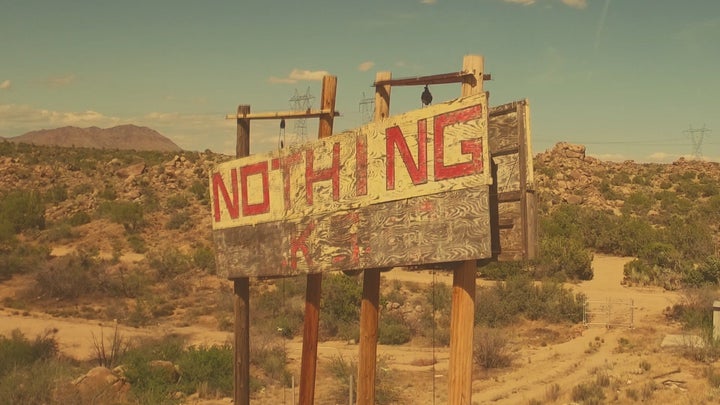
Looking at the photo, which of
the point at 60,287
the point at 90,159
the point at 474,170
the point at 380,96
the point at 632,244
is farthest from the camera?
the point at 90,159

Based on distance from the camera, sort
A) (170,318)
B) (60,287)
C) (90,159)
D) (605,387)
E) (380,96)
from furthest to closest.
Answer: (90,159)
(60,287)
(170,318)
(605,387)
(380,96)

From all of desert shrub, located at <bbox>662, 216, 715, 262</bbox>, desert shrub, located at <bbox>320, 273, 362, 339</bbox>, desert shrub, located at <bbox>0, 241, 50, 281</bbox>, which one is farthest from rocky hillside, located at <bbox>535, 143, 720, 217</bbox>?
desert shrub, located at <bbox>0, 241, 50, 281</bbox>

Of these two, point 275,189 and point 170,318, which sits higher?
point 275,189

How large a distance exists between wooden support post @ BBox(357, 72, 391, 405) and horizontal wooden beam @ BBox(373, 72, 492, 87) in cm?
4

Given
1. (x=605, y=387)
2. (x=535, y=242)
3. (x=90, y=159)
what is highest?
(x=90, y=159)

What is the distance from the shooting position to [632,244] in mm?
30938

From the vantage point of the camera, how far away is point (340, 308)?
19.6 m

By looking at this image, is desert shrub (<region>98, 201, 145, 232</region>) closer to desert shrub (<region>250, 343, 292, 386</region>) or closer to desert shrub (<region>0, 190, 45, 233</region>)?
desert shrub (<region>0, 190, 45, 233</region>)

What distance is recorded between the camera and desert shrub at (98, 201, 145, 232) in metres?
35.6

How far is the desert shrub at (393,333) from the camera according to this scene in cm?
1767

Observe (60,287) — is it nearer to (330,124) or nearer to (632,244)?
(330,124)

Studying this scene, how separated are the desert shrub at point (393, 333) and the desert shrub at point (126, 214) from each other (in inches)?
850

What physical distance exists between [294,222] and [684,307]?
55.0ft

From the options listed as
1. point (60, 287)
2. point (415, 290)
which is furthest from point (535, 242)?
point (60, 287)
